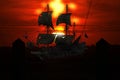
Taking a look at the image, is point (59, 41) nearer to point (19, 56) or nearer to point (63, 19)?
point (63, 19)

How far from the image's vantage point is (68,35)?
25672mm

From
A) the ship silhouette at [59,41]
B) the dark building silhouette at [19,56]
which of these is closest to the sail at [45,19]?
the ship silhouette at [59,41]

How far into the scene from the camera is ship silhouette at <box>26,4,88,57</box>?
920 inches

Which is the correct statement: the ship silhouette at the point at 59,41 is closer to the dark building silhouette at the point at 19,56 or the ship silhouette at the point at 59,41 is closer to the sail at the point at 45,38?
the sail at the point at 45,38

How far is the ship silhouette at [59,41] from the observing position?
23.4 meters

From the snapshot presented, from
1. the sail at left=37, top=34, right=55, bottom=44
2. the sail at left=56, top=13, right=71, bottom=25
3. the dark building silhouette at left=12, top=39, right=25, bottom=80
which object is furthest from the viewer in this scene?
the sail at left=37, top=34, right=55, bottom=44

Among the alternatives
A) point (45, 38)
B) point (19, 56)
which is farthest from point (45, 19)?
point (19, 56)

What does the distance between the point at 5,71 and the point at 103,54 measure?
5.00 meters

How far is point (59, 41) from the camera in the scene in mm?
26078

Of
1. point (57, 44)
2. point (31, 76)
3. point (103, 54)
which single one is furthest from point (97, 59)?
point (57, 44)

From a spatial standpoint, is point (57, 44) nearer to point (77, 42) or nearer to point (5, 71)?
point (77, 42)

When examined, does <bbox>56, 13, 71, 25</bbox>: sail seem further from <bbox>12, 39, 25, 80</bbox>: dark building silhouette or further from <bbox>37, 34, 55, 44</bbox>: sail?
<bbox>12, 39, 25, 80</bbox>: dark building silhouette

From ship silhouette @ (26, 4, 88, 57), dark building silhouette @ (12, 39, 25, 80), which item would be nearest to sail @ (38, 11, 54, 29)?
ship silhouette @ (26, 4, 88, 57)

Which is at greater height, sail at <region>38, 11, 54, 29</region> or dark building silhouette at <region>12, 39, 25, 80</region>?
sail at <region>38, 11, 54, 29</region>
